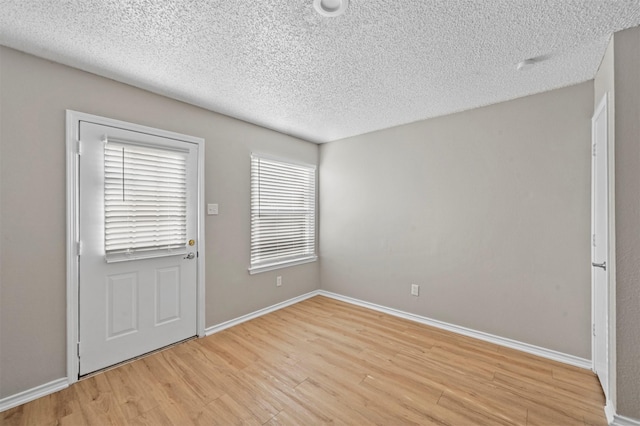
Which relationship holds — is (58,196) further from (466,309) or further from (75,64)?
(466,309)

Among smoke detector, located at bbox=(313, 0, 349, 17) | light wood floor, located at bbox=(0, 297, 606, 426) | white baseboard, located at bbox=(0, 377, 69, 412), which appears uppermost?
smoke detector, located at bbox=(313, 0, 349, 17)

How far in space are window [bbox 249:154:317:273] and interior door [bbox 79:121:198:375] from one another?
2.67 feet

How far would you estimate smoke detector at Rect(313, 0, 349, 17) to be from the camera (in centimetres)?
143

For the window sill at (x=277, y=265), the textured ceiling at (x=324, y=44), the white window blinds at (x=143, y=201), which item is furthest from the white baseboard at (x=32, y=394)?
the textured ceiling at (x=324, y=44)

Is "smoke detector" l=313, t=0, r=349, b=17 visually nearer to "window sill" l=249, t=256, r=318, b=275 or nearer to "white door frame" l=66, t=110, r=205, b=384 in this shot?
"white door frame" l=66, t=110, r=205, b=384

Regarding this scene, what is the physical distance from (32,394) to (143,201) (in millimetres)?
1548

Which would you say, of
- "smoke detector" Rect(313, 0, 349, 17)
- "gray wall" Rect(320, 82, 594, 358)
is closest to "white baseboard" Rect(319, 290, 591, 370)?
"gray wall" Rect(320, 82, 594, 358)

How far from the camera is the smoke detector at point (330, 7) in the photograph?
4.71 feet

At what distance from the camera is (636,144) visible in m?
1.62

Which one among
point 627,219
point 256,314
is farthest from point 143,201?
point 627,219

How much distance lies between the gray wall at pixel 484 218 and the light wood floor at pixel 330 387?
0.42m

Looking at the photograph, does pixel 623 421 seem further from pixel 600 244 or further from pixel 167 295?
pixel 167 295

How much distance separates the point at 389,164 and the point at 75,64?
3.20m

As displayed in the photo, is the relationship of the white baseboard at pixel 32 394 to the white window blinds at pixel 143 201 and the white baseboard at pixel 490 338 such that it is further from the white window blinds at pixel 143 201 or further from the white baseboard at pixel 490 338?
the white baseboard at pixel 490 338
